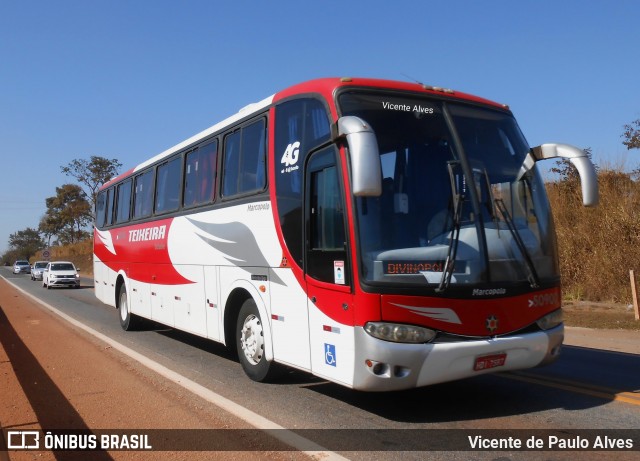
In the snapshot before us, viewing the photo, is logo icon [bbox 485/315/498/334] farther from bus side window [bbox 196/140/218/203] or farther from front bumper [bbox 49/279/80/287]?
front bumper [bbox 49/279/80/287]

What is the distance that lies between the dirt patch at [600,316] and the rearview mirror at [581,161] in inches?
319

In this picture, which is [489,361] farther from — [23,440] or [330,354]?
[23,440]

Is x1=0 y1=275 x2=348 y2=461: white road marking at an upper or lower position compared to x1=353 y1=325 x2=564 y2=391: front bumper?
lower

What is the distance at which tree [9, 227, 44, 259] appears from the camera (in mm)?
143125

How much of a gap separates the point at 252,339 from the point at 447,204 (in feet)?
10.9

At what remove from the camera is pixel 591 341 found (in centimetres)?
1109

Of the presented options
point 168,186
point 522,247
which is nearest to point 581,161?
point 522,247

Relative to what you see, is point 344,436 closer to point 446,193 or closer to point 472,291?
point 472,291

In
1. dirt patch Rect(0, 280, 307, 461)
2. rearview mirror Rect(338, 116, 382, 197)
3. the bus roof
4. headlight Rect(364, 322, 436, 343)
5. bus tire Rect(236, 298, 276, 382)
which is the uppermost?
the bus roof

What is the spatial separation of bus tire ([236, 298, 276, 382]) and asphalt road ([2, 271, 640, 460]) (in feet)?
0.55

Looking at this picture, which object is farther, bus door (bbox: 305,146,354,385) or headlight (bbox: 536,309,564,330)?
headlight (bbox: 536,309,564,330)

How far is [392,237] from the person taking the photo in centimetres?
538

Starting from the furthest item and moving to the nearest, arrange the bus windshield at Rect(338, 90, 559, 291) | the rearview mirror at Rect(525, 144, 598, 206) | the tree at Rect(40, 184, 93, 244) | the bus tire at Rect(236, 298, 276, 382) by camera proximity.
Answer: the tree at Rect(40, 184, 93, 244) → the bus tire at Rect(236, 298, 276, 382) → the rearview mirror at Rect(525, 144, 598, 206) → the bus windshield at Rect(338, 90, 559, 291)

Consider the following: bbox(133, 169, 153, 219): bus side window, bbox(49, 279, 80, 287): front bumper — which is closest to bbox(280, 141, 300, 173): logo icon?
bbox(133, 169, 153, 219): bus side window
